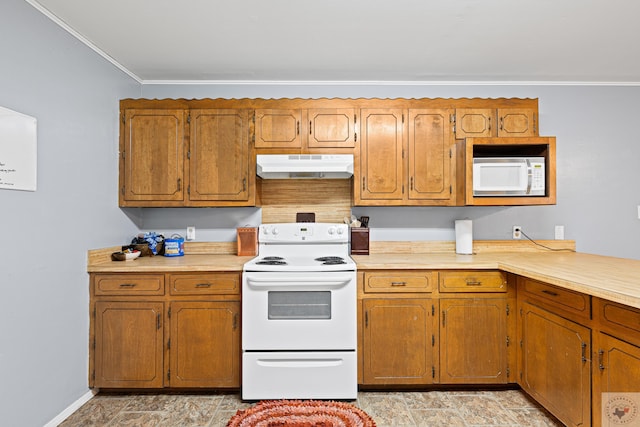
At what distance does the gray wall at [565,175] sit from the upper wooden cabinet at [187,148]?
0.42 m

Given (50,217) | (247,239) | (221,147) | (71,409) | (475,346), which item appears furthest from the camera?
(247,239)

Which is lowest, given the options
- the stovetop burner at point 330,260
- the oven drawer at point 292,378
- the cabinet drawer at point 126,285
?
the oven drawer at point 292,378

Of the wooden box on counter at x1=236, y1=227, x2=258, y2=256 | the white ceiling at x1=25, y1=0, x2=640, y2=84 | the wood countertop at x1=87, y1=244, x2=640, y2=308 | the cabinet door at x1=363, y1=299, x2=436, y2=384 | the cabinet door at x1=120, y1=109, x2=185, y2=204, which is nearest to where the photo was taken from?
the wood countertop at x1=87, y1=244, x2=640, y2=308

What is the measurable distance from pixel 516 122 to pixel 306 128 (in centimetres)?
165

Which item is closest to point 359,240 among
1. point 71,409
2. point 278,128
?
point 278,128

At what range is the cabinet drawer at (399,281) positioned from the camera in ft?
8.18

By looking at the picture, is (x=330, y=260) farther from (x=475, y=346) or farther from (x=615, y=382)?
(x=615, y=382)

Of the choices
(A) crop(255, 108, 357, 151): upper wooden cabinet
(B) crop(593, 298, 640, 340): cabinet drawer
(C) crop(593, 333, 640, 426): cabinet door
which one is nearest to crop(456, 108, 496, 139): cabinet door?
(A) crop(255, 108, 357, 151): upper wooden cabinet

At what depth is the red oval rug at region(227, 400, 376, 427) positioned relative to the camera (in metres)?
2.10

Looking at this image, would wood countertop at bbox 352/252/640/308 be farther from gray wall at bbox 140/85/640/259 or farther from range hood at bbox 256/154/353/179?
range hood at bbox 256/154/353/179

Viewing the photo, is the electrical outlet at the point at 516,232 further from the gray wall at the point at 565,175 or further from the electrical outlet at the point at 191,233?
the electrical outlet at the point at 191,233

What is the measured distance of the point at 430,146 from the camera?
2.83 meters

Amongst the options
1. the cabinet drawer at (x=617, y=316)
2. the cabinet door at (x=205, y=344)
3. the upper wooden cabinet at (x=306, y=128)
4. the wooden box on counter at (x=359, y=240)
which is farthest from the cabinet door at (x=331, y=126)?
the cabinet drawer at (x=617, y=316)

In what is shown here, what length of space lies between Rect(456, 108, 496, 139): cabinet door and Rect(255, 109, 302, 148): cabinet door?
1259 mm
